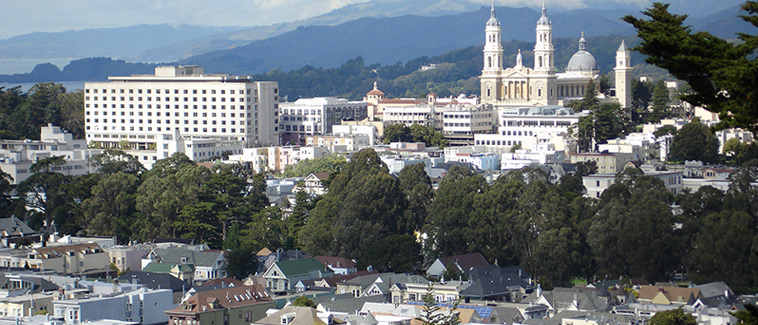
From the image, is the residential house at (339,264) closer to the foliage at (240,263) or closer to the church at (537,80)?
the foliage at (240,263)

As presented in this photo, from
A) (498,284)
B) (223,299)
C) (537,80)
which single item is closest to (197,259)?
(223,299)

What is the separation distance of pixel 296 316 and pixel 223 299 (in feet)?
13.5

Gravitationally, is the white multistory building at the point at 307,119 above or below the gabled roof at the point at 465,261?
above

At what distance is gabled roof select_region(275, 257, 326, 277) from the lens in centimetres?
5012

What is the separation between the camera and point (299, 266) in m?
50.7

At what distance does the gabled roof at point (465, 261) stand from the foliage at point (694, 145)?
2671cm

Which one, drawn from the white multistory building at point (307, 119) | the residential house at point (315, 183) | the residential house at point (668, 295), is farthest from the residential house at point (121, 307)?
the white multistory building at point (307, 119)

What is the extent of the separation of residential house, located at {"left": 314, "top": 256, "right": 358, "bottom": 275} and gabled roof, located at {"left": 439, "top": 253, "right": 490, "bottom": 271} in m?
3.39

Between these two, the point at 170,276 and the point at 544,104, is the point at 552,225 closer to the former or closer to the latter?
the point at 170,276

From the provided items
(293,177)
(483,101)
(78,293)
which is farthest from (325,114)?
(78,293)

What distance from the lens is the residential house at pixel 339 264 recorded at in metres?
51.4

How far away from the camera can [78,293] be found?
42688 mm

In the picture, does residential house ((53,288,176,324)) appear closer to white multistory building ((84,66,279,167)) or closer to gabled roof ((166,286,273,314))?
gabled roof ((166,286,273,314))

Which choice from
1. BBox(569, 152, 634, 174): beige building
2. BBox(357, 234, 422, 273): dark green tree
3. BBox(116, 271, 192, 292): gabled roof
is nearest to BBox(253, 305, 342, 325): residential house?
BBox(116, 271, 192, 292): gabled roof
